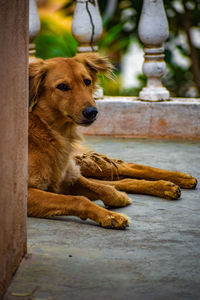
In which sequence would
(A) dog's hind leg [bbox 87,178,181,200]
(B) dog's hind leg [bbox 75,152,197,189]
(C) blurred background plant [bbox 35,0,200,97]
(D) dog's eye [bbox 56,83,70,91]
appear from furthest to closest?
1. (C) blurred background plant [bbox 35,0,200,97]
2. (B) dog's hind leg [bbox 75,152,197,189]
3. (A) dog's hind leg [bbox 87,178,181,200]
4. (D) dog's eye [bbox 56,83,70,91]

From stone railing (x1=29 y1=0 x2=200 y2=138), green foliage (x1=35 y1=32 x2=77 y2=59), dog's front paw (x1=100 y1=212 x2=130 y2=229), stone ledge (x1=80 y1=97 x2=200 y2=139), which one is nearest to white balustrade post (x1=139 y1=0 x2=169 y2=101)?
stone railing (x1=29 y1=0 x2=200 y2=138)

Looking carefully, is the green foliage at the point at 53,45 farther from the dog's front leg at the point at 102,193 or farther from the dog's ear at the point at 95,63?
the dog's front leg at the point at 102,193

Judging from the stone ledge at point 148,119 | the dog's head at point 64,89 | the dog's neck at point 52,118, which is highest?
the dog's head at point 64,89

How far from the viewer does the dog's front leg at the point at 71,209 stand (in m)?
3.09

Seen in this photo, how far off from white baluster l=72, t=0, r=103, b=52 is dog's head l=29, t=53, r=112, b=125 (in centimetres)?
175

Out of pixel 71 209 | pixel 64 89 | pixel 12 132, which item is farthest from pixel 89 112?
pixel 12 132

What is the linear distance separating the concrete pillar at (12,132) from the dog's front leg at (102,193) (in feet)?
3.99

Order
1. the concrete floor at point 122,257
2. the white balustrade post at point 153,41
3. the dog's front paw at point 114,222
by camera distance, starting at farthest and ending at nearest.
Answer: the white balustrade post at point 153,41, the dog's front paw at point 114,222, the concrete floor at point 122,257

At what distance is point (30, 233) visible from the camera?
289cm

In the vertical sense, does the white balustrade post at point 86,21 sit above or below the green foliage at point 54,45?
above

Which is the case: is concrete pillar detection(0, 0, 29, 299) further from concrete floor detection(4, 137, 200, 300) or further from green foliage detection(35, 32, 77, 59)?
green foliage detection(35, 32, 77, 59)

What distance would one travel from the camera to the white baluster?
543 cm

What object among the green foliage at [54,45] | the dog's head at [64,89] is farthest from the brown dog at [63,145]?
the green foliage at [54,45]

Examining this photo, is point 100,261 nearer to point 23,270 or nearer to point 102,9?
point 23,270
